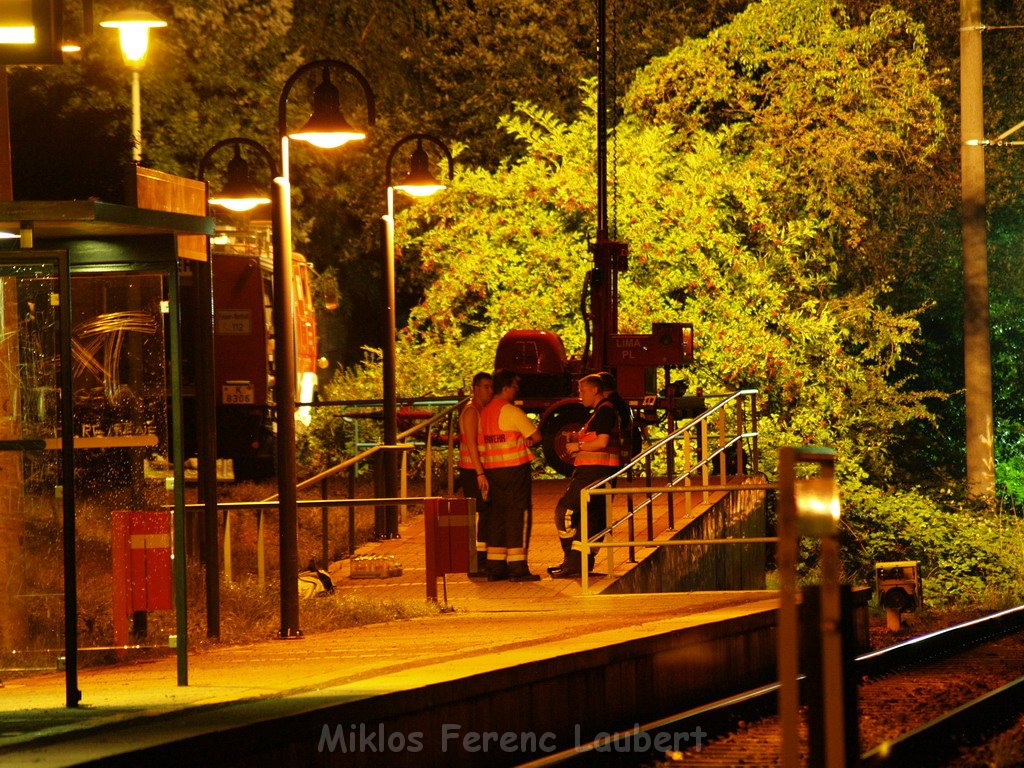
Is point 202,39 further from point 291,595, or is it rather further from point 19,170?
point 291,595

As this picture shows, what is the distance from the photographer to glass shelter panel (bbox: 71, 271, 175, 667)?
Result: 32.9ft

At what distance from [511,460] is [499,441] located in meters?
0.20

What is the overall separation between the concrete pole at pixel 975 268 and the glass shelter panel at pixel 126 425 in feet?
52.4

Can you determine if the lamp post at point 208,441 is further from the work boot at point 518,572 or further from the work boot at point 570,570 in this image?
the work boot at point 570,570

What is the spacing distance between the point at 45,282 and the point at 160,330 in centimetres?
71

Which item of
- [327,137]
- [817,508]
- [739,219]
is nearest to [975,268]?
[739,219]

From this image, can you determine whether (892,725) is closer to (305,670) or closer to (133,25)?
(305,670)

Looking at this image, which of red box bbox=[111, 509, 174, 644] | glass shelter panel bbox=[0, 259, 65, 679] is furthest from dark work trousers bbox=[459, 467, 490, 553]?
glass shelter panel bbox=[0, 259, 65, 679]

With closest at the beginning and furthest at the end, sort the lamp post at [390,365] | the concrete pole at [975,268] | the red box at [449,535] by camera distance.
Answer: the red box at [449,535], the lamp post at [390,365], the concrete pole at [975,268]

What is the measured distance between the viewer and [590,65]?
33.8 metres

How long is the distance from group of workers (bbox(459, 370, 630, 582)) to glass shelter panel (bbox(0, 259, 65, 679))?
18.7 feet

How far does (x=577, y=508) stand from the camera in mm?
16422

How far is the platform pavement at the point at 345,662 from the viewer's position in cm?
792

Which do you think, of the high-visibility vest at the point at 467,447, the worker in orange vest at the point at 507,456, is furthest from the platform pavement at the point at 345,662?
the high-visibility vest at the point at 467,447
